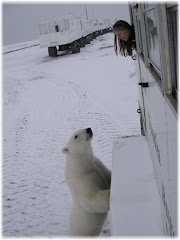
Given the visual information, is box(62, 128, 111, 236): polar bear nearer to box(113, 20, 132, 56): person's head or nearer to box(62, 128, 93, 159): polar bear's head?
box(62, 128, 93, 159): polar bear's head

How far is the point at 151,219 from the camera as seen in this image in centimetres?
196

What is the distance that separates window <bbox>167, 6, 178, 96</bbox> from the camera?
1165mm

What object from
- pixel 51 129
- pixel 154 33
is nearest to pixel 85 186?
pixel 154 33

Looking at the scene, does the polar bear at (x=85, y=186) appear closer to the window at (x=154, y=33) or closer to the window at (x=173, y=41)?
the window at (x=154, y=33)

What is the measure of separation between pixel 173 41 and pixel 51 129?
16.8ft

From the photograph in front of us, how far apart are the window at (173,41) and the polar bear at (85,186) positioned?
4.47 feet

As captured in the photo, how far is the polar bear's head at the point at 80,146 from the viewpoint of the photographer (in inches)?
112

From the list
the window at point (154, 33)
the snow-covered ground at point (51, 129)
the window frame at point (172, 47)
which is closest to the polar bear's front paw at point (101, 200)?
the snow-covered ground at point (51, 129)

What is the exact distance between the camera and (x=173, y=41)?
47.9 inches

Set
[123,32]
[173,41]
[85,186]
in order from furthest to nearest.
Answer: [123,32]
[85,186]
[173,41]

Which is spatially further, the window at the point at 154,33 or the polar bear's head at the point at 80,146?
the polar bear's head at the point at 80,146

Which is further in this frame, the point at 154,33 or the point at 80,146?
the point at 80,146

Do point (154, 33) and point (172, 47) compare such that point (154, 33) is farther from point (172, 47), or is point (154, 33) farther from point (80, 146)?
point (80, 146)

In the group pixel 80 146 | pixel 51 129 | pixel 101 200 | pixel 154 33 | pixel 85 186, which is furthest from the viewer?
pixel 51 129
